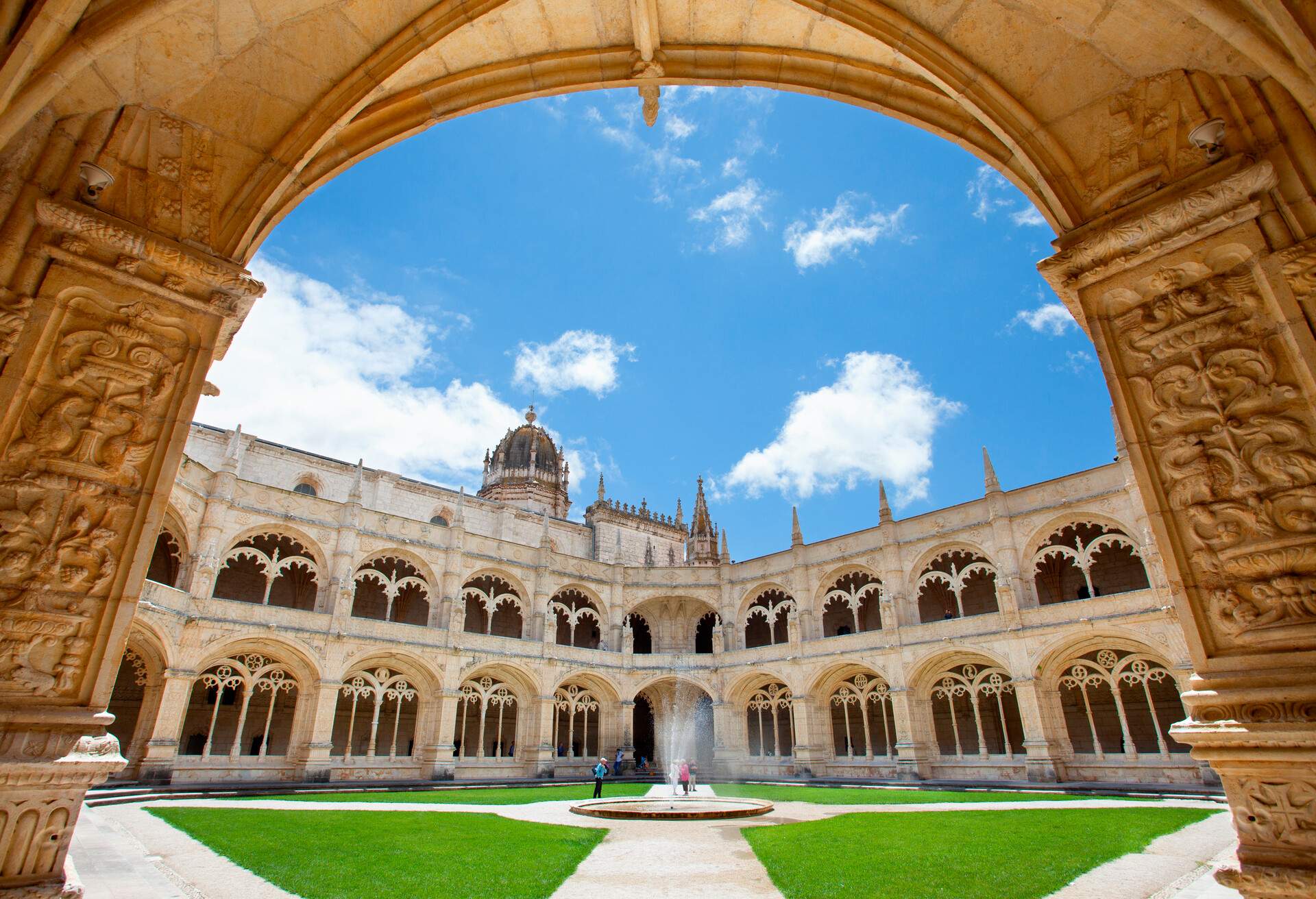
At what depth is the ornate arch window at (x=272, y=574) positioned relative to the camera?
2230 centimetres

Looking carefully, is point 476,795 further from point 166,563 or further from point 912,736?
point 912,736

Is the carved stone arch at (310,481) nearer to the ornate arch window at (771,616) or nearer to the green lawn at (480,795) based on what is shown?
the green lawn at (480,795)

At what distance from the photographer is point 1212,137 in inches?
151

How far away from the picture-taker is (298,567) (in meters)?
25.0

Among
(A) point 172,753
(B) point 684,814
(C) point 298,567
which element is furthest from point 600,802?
(C) point 298,567

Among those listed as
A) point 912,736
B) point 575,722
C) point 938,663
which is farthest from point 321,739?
point 938,663

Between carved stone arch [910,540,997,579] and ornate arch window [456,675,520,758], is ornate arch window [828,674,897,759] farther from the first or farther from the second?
ornate arch window [456,675,520,758]

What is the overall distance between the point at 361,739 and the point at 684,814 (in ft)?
58.5

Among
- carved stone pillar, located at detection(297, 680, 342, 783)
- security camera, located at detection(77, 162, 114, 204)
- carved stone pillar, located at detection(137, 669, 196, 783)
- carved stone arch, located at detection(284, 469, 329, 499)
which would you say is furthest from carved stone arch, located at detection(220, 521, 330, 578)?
security camera, located at detection(77, 162, 114, 204)

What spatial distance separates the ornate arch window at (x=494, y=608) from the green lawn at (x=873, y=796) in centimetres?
1053

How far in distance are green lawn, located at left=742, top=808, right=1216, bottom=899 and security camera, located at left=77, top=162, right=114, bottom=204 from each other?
24.5 feet

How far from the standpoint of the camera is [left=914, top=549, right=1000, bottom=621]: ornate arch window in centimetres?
2342

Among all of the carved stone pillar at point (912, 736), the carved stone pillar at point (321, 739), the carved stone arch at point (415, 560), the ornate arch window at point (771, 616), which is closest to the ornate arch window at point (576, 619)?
the carved stone arch at point (415, 560)

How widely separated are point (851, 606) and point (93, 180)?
2560 centimetres
